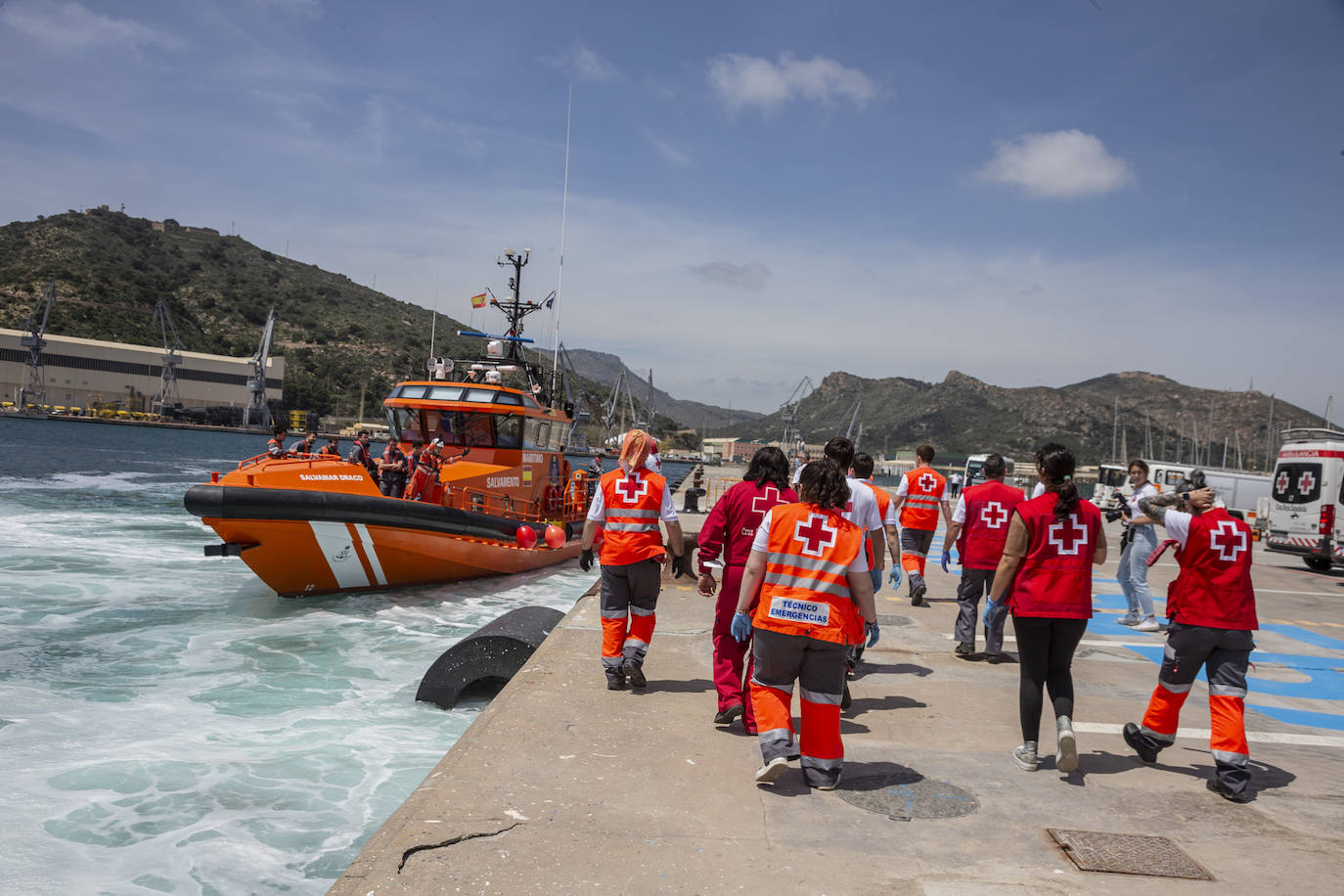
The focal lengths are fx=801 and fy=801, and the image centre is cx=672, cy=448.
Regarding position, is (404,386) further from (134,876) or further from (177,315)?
(177,315)

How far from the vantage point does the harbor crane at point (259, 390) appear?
3561 inches

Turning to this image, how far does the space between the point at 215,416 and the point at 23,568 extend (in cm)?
9586

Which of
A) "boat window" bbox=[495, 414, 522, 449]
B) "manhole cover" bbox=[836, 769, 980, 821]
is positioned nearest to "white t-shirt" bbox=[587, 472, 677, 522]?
"manhole cover" bbox=[836, 769, 980, 821]

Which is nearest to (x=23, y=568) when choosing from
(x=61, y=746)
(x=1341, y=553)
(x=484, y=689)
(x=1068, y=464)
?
(x=61, y=746)

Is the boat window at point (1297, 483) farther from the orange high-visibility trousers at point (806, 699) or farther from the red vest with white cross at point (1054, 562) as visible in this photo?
the orange high-visibility trousers at point (806, 699)

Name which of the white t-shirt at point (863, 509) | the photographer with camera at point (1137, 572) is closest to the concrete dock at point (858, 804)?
the white t-shirt at point (863, 509)

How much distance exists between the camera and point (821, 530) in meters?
4.02

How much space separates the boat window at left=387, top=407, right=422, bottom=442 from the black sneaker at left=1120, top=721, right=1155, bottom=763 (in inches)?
451

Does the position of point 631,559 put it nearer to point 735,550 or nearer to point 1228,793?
point 735,550

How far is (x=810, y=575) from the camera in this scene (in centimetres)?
397

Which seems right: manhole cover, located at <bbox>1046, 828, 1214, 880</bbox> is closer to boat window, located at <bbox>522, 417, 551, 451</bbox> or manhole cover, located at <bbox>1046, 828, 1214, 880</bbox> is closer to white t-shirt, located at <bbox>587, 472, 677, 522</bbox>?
white t-shirt, located at <bbox>587, 472, 677, 522</bbox>

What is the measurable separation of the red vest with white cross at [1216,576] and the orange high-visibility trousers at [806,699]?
204 centimetres

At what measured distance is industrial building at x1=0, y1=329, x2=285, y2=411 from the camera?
85688mm

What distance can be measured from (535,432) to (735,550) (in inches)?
396
